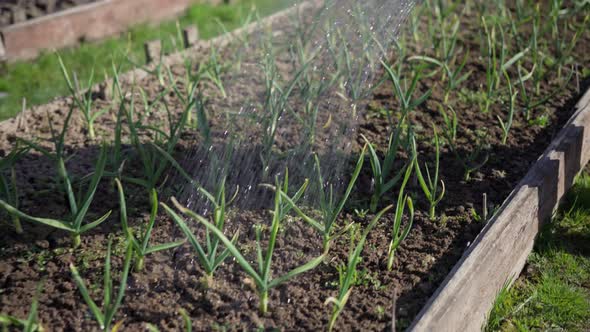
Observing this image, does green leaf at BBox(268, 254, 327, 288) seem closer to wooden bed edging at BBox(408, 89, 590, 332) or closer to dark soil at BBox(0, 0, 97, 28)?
wooden bed edging at BBox(408, 89, 590, 332)

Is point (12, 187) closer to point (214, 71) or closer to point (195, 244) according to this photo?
point (195, 244)

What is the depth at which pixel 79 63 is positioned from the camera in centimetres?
471

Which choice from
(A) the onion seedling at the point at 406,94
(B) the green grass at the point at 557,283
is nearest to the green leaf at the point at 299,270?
(B) the green grass at the point at 557,283

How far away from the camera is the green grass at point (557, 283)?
2.45 m

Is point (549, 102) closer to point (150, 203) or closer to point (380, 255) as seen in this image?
point (380, 255)

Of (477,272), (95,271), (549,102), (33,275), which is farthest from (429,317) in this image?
(549,102)

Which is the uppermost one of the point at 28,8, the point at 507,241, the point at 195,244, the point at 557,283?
the point at 28,8

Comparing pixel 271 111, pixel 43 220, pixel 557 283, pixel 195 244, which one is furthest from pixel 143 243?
pixel 557 283

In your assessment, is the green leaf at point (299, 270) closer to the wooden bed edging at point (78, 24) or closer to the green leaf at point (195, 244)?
the green leaf at point (195, 244)

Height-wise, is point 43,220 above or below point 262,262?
above

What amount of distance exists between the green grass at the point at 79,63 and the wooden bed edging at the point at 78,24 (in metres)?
0.07

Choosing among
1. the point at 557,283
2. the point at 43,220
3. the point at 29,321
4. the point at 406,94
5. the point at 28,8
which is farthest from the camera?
the point at 28,8

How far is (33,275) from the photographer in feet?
7.57

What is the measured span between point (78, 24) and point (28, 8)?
23.1 inches
